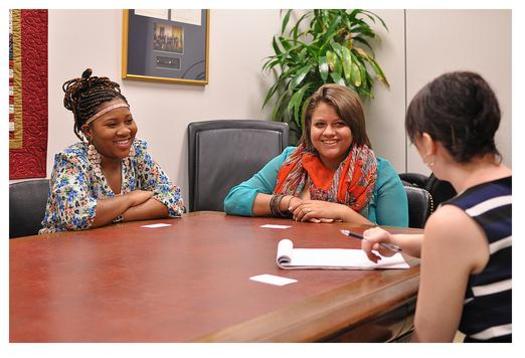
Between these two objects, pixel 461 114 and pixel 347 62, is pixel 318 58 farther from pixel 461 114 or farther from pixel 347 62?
pixel 461 114

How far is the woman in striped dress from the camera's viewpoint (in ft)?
3.31

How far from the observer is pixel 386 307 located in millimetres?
1174

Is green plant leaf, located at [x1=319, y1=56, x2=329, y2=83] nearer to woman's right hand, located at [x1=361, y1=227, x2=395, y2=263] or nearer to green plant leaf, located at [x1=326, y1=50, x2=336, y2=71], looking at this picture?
green plant leaf, located at [x1=326, y1=50, x2=336, y2=71]

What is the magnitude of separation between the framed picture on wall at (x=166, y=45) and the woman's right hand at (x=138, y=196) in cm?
127

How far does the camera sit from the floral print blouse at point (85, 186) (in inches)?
80.2

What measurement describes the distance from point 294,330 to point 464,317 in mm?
317

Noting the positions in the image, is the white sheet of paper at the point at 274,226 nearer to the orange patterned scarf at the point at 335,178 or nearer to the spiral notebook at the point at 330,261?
the orange patterned scarf at the point at 335,178

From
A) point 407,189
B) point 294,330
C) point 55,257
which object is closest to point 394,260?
point 294,330

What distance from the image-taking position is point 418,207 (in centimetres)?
249

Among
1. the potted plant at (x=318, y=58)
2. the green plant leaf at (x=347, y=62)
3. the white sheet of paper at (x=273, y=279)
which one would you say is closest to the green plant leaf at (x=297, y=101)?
the potted plant at (x=318, y=58)

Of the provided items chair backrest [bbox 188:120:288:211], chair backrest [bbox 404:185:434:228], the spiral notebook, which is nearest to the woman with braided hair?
the spiral notebook

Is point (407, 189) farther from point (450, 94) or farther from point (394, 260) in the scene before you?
point (450, 94)

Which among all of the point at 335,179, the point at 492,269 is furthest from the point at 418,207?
the point at 492,269

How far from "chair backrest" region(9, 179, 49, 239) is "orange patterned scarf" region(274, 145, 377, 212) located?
0.93 m
